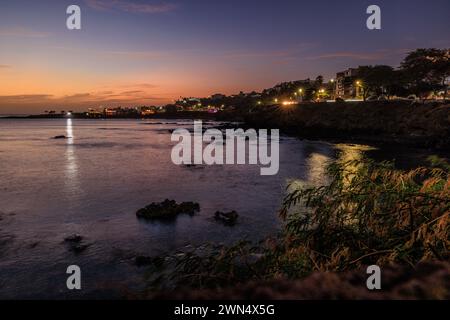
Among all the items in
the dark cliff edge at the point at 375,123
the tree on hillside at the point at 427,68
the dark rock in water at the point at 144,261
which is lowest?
the dark rock in water at the point at 144,261

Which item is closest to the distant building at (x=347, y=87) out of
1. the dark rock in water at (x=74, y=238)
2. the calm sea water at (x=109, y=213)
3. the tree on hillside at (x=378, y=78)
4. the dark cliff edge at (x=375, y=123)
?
the tree on hillside at (x=378, y=78)

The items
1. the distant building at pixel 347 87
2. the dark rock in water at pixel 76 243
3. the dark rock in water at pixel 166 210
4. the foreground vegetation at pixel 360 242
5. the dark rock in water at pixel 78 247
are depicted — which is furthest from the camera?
the distant building at pixel 347 87

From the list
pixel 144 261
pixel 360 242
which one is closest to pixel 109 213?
pixel 144 261

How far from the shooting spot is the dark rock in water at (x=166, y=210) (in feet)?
75.1

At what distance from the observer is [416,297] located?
279 cm

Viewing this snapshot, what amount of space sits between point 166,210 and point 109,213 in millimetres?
4310

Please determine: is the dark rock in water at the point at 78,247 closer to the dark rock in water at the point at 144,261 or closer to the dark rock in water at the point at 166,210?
the dark rock in water at the point at 144,261

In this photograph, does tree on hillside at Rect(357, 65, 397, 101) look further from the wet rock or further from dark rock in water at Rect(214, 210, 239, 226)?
the wet rock

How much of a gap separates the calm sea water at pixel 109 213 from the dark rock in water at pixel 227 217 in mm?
517

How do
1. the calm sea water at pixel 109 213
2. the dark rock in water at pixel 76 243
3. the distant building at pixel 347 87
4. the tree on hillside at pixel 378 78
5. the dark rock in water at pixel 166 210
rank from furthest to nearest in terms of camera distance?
the distant building at pixel 347 87 < the tree on hillside at pixel 378 78 < the dark rock in water at pixel 166 210 < the dark rock in water at pixel 76 243 < the calm sea water at pixel 109 213

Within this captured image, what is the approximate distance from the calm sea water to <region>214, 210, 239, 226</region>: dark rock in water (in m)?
0.52

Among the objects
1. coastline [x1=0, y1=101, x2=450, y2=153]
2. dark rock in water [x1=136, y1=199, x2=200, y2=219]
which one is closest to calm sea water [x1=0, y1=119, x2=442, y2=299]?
dark rock in water [x1=136, y1=199, x2=200, y2=219]

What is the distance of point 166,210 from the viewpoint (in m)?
23.3
